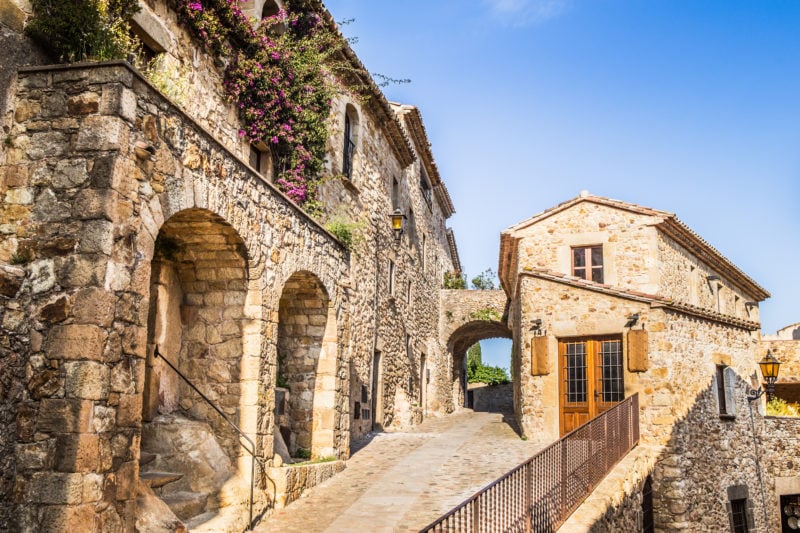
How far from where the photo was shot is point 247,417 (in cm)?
759

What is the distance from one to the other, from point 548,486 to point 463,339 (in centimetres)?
2214

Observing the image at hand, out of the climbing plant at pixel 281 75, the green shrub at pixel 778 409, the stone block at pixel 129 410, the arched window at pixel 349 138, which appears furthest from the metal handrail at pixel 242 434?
the green shrub at pixel 778 409

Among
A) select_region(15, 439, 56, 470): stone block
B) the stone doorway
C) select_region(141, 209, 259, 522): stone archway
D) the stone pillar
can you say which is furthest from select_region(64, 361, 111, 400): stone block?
the stone doorway

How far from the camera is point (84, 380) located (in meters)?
4.95

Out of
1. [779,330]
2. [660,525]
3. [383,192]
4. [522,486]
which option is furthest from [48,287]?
[779,330]

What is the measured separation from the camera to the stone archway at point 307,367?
9.68m

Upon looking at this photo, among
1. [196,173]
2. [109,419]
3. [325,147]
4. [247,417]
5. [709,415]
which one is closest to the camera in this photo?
[109,419]

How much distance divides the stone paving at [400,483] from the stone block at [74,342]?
299 centimetres

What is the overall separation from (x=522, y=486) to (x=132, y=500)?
3.75m

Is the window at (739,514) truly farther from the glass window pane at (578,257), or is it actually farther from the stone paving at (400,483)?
the glass window pane at (578,257)

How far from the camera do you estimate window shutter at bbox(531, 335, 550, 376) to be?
1438cm

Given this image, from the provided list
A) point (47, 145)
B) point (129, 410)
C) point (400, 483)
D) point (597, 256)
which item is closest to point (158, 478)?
point (129, 410)

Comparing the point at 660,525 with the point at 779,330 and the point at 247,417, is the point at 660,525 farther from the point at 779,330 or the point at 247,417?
the point at 779,330

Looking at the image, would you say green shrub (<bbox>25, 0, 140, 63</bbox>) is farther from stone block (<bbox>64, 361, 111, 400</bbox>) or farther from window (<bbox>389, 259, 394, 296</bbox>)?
window (<bbox>389, 259, 394, 296</bbox>)
